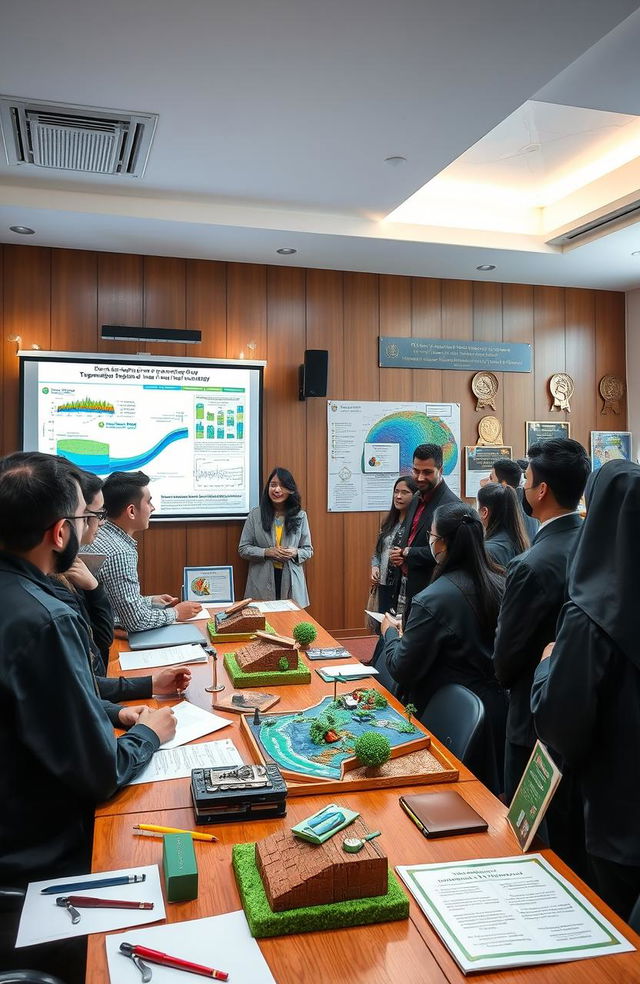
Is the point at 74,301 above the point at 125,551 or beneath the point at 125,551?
above

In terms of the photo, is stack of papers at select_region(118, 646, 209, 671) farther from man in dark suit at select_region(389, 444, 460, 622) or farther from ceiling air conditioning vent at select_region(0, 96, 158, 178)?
ceiling air conditioning vent at select_region(0, 96, 158, 178)

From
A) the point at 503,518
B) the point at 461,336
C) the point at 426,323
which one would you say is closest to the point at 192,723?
the point at 503,518

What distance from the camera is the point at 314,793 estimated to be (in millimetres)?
1653

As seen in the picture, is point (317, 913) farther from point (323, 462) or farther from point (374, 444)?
point (374, 444)

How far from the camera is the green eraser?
4.09 feet

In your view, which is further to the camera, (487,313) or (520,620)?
(487,313)

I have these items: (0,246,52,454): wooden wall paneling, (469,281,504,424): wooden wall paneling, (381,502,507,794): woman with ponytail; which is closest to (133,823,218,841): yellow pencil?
(381,502,507,794): woman with ponytail

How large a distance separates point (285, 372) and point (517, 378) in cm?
227

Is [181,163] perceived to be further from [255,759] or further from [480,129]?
[255,759]

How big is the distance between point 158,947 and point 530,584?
4.84 ft

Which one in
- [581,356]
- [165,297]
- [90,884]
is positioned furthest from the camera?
[581,356]

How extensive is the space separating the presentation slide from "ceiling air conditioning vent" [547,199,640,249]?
8.58 feet

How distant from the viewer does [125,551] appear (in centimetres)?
308

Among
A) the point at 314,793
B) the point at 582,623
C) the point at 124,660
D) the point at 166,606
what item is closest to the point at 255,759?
the point at 314,793
